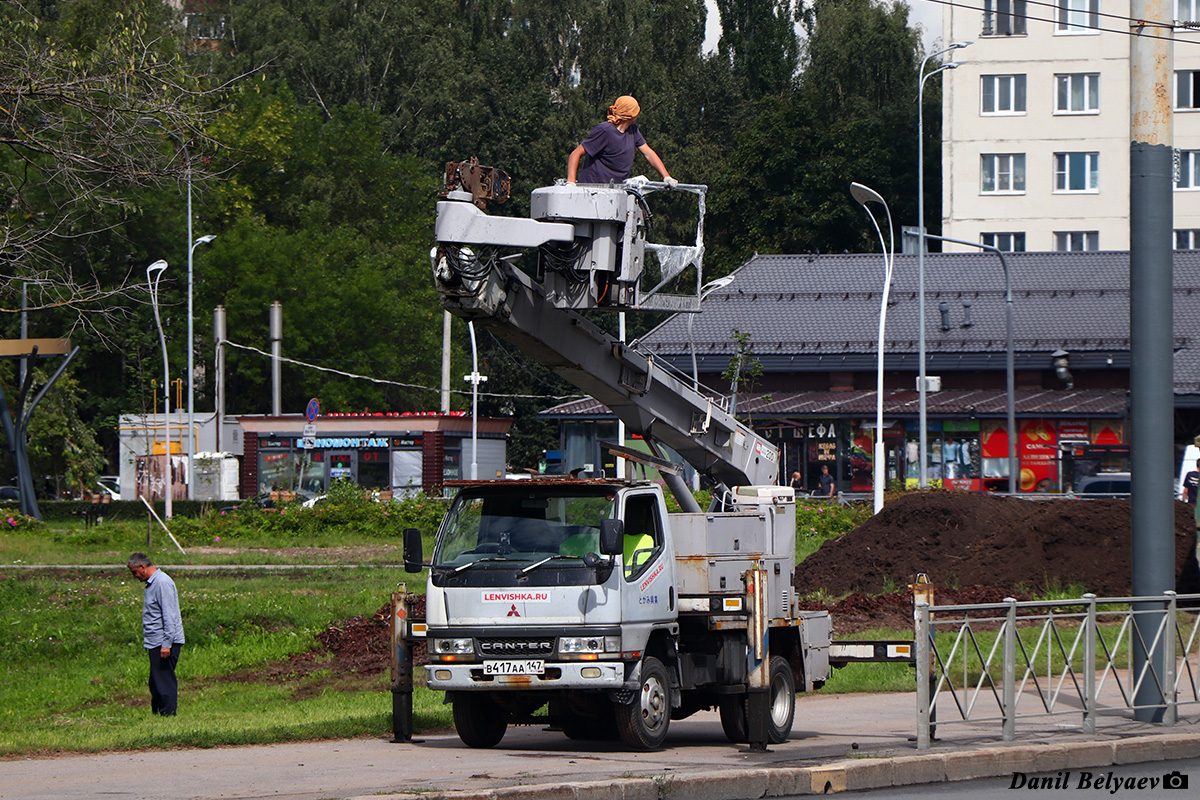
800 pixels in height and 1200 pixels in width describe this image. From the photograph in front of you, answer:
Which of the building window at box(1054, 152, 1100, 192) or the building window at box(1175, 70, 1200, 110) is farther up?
the building window at box(1175, 70, 1200, 110)

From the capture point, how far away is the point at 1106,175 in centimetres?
7044

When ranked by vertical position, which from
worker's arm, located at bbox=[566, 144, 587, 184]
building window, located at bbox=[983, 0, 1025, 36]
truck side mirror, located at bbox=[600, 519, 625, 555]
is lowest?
truck side mirror, located at bbox=[600, 519, 625, 555]

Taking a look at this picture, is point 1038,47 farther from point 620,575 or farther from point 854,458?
point 620,575

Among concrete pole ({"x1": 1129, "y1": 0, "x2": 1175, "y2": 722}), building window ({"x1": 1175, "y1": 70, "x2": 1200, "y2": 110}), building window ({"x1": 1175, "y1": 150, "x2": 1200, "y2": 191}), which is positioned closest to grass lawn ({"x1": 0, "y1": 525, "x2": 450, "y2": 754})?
concrete pole ({"x1": 1129, "y1": 0, "x2": 1175, "y2": 722})

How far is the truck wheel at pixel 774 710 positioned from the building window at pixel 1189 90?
209 feet

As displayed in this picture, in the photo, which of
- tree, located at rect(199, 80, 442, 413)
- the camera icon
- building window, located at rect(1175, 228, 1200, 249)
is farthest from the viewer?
building window, located at rect(1175, 228, 1200, 249)

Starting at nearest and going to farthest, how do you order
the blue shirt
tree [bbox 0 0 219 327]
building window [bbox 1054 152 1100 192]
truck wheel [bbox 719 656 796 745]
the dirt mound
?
truck wheel [bbox 719 656 796 745]
the blue shirt
tree [bbox 0 0 219 327]
the dirt mound
building window [bbox 1054 152 1100 192]

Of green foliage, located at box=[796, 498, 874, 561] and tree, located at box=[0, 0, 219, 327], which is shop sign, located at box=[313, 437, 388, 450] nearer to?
green foliage, located at box=[796, 498, 874, 561]

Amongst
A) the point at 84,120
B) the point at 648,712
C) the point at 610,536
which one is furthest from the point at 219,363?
the point at 610,536

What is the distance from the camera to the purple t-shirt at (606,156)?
1225 cm

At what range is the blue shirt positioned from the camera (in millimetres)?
14805

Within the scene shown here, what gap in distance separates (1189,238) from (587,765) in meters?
65.8

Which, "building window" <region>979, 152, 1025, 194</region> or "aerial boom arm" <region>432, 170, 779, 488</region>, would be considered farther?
"building window" <region>979, 152, 1025, 194</region>

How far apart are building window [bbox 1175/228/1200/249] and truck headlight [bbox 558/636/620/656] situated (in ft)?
212
